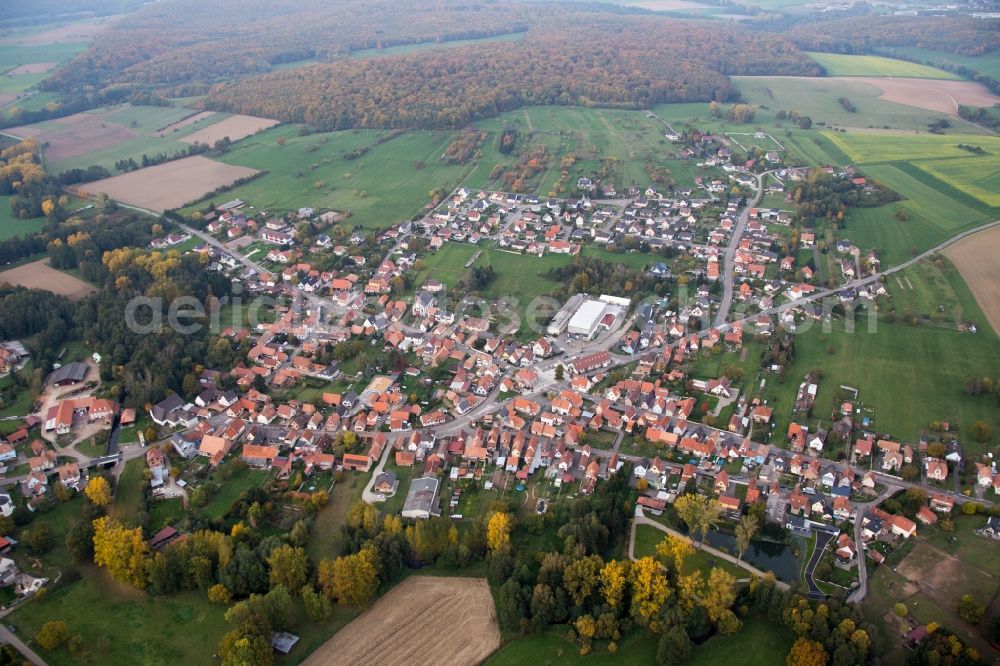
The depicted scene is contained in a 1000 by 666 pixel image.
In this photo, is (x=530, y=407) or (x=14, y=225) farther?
(x=14, y=225)

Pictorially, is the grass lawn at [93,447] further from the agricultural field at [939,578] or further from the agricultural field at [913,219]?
the agricultural field at [913,219]

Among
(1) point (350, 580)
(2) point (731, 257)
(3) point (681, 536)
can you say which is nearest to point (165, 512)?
(1) point (350, 580)

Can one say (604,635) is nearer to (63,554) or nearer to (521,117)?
(63,554)

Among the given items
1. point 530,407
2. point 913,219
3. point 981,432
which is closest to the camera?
point 981,432

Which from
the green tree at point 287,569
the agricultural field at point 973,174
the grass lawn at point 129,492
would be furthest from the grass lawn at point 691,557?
the agricultural field at point 973,174

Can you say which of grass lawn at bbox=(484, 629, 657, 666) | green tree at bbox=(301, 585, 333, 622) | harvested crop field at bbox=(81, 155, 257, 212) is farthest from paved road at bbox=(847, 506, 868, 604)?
harvested crop field at bbox=(81, 155, 257, 212)

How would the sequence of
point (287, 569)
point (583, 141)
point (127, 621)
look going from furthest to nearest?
point (583, 141) → point (287, 569) → point (127, 621)

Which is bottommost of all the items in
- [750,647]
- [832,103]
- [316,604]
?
[750,647]

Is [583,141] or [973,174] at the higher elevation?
[583,141]

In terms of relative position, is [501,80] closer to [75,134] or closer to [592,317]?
[75,134]
